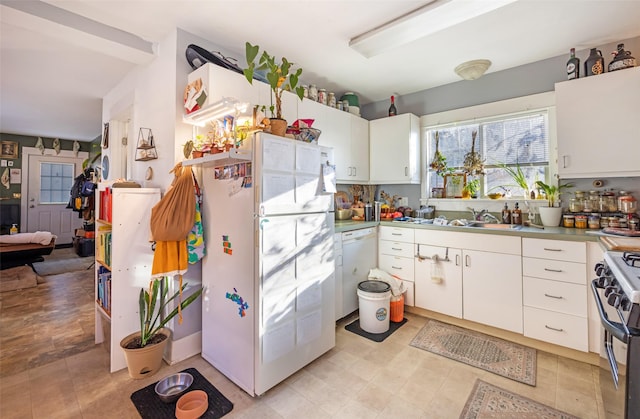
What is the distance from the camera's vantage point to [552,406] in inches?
65.2

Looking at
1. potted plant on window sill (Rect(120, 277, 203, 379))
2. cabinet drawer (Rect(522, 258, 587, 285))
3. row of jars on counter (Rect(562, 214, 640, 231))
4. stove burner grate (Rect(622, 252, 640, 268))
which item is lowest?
potted plant on window sill (Rect(120, 277, 203, 379))

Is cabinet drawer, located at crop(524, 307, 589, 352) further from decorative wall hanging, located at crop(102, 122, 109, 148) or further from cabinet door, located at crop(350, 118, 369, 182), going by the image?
decorative wall hanging, located at crop(102, 122, 109, 148)

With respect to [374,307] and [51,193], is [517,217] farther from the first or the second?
[51,193]

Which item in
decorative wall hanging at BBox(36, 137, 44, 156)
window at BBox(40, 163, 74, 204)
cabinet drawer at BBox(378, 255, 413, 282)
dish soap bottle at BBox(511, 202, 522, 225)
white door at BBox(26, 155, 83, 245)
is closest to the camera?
dish soap bottle at BBox(511, 202, 522, 225)

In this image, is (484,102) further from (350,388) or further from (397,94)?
(350,388)

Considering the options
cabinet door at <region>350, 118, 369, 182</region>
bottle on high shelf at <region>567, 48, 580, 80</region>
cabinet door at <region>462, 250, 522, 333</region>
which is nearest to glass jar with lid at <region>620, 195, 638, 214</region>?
cabinet door at <region>462, 250, 522, 333</region>

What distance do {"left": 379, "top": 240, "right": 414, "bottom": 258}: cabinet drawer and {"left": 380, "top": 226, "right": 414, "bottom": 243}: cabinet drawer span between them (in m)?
0.04

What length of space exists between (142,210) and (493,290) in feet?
9.93

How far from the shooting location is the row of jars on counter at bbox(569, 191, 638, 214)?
2279 millimetres

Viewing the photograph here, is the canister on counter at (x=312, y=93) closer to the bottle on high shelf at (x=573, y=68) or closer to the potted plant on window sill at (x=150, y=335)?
the potted plant on window sill at (x=150, y=335)

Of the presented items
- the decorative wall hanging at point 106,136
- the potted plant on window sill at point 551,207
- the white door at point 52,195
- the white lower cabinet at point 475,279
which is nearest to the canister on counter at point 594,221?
the potted plant on window sill at point 551,207

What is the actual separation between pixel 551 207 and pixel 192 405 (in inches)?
132

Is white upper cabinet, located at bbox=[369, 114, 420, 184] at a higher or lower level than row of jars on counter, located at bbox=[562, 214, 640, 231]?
higher

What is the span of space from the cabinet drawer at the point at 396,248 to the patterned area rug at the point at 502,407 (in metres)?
1.34
